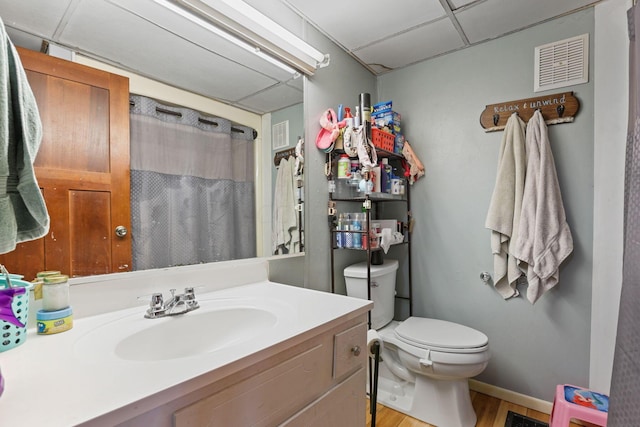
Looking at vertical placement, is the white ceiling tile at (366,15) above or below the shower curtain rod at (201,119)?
above

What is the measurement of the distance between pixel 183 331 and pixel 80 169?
0.56 m

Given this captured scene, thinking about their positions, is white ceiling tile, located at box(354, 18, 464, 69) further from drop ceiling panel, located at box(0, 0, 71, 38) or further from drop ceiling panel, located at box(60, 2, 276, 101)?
drop ceiling panel, located at box(0, 0, 71, 38)

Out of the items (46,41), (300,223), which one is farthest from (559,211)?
(46,41)

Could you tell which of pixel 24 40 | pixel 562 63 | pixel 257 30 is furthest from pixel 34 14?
pixel 562 63

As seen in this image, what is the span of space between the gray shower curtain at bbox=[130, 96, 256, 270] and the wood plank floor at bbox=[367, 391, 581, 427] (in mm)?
1149

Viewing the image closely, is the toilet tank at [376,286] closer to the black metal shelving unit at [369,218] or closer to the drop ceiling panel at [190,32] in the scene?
the black metal shelving unit at [369,218]

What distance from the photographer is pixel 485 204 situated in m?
1.81

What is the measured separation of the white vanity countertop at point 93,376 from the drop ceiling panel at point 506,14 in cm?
169

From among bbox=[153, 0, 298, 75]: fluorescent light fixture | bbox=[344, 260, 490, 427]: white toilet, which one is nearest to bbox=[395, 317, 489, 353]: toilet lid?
bbox=[344, 260, 490, 427]: white toilet

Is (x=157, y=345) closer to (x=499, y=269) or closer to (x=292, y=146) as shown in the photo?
(x=292, y=146)

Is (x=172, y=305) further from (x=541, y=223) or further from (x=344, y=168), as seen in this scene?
(x=541, y=223)

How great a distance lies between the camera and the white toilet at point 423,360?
1.43m

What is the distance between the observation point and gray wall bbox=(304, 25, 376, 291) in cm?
160

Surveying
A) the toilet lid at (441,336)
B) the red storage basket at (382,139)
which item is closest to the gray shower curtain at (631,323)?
the toilet lid at (441,336)
